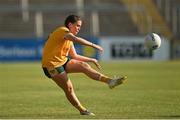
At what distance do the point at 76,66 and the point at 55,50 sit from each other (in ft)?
1.54

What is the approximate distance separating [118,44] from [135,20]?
432 centimetres

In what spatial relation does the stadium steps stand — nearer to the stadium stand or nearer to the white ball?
the stadium stand

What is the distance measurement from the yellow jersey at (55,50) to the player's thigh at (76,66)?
5.2 inches

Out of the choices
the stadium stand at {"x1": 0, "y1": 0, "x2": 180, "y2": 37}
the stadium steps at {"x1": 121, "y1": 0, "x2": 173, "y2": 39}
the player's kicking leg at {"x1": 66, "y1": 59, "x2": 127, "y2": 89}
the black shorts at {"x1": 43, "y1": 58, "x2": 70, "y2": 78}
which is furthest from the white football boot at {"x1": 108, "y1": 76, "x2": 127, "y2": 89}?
the stadium steps at {"x1": 121, "y1": 0, "x2": 173, "y2": 39}

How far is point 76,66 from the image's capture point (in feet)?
38.9

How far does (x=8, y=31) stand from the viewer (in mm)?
45906

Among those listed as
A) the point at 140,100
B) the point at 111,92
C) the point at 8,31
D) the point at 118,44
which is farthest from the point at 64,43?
the point at 8,31

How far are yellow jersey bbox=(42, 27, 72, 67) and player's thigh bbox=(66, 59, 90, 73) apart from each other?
0.13m

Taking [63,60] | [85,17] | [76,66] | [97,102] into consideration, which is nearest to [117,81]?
[76,66]

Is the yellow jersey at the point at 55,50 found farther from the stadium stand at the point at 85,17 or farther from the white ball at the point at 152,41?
the stadium stand at the point at 85,17

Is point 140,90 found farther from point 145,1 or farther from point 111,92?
point 145,1

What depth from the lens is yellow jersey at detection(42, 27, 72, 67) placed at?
11891 mm

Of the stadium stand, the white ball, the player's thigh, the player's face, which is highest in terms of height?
the player's face

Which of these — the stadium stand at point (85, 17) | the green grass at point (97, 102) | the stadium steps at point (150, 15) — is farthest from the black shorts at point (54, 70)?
the stadium steps at point (150, 15)
